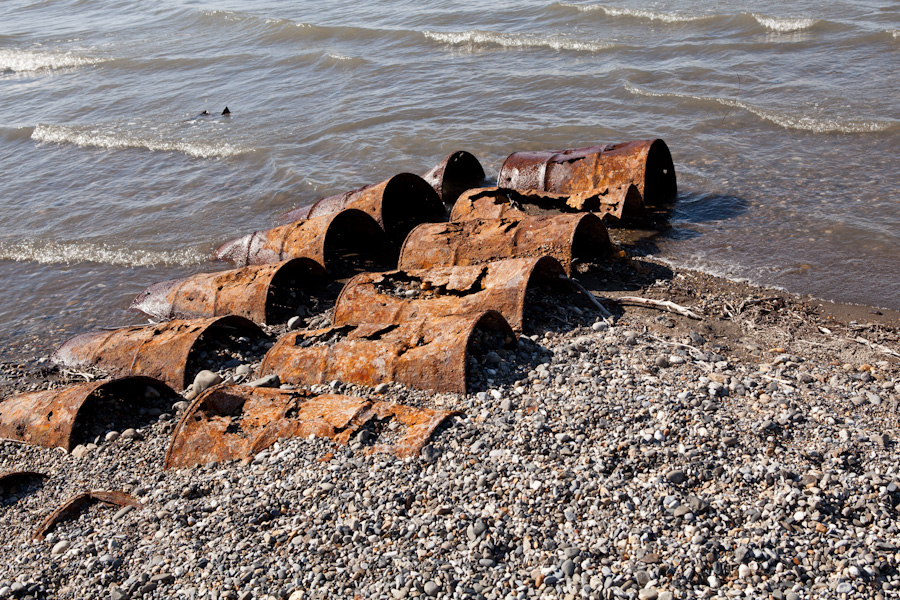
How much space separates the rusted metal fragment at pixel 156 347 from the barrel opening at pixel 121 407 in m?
0.27

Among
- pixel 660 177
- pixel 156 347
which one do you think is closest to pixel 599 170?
pixel 660 177

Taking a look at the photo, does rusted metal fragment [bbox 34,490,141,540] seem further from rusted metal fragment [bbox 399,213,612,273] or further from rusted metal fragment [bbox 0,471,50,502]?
rusted metal fragment [bbox 399,213,612,273]

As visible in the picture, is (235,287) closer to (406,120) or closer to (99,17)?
(406,120)

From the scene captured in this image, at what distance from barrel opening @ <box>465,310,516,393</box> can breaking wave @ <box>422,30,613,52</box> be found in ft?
44.3

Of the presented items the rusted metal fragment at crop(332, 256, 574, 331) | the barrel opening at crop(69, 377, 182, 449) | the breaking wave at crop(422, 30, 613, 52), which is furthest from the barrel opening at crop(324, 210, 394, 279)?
the breaking wave at crop(422, 30, 613, 52)

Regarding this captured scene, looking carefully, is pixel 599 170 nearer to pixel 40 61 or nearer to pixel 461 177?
pixel 461 177

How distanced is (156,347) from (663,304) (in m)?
4.89

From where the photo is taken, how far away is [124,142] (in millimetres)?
14898

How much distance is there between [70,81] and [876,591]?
904 inches

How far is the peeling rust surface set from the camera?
4.85 m

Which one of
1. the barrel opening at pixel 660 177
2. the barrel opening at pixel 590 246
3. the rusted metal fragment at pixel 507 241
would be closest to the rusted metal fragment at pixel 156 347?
the rusted metal fragment at pixel 507 241

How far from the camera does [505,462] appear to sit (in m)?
4.46

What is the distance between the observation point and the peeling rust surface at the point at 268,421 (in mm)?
4848

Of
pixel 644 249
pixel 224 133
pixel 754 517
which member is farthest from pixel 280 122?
pixel 754 517
